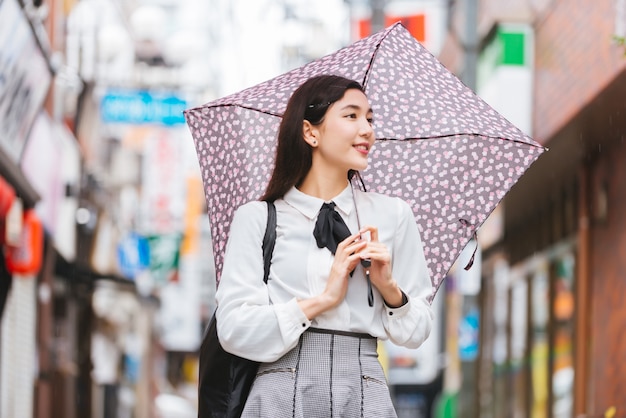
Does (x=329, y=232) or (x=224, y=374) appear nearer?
(x=329, y=232)

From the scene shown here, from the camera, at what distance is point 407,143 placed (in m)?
4.30

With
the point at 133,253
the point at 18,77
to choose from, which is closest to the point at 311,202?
the point at 18,77

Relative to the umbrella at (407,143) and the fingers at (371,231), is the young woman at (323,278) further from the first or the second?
the umbrella at (407,143)

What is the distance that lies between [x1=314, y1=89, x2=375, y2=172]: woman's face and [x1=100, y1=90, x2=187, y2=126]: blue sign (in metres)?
14.0

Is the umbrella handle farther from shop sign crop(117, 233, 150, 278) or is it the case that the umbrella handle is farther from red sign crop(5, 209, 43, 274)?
shop sign crop(117, 233, 150, 278)

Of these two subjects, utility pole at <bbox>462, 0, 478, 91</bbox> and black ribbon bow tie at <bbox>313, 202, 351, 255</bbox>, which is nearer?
black ribbon bow tie at <bbox>313, 202, 351, 255</bbox>

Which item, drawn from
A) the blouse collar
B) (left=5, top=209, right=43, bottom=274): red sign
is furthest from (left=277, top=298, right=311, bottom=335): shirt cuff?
(left=5, top=209, right=43, bottom=274): red sign

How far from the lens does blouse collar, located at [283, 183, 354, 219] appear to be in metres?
3.24

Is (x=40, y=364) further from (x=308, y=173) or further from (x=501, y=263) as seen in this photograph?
(x=308, y=173)

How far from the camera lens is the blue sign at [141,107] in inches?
683

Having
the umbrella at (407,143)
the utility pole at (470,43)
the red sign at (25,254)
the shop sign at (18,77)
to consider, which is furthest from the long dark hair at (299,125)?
the utility pole at (470,43)

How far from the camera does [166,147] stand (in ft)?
84.6

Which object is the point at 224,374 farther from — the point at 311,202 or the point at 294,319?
the point at 311,202

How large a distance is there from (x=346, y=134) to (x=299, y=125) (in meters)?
0.14
